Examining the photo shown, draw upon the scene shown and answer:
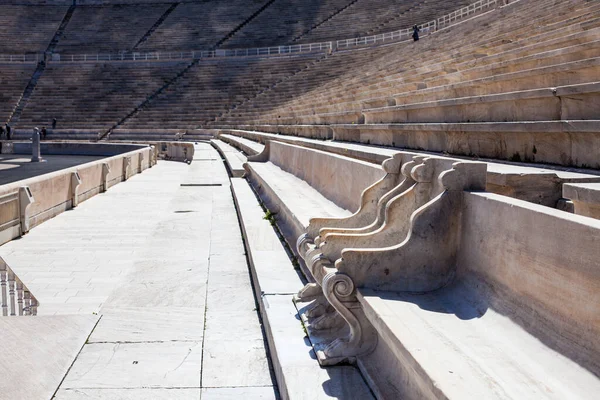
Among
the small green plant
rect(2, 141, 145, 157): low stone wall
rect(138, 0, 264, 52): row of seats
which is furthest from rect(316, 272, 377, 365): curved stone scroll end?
rect(138, 0, 264, 52): row of seats

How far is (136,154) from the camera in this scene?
59.8ft

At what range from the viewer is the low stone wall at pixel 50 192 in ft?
26.1

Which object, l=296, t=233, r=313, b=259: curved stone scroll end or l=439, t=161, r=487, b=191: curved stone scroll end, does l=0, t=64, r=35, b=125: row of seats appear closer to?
l=296, t=233, r=313, b=259: curved stone scroll end

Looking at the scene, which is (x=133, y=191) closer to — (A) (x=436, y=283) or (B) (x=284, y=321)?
(B) (x=284, y=321)

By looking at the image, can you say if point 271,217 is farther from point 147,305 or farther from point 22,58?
point 22,58

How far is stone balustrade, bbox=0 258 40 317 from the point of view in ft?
15.8

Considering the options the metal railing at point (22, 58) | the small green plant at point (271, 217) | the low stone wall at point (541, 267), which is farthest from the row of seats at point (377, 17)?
the low stone wall at point (541, 267)

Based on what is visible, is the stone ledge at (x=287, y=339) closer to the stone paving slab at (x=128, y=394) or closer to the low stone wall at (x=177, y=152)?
the stone paving slab at (x=128, y=394)

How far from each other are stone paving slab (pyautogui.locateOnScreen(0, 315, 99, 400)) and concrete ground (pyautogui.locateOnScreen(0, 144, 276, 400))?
16mm

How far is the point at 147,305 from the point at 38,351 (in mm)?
1057

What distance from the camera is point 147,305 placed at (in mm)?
5016

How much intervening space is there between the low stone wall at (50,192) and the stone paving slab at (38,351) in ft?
11.1

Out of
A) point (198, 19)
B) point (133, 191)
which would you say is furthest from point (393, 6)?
point (133, 191)

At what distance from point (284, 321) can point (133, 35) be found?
4310 cm
